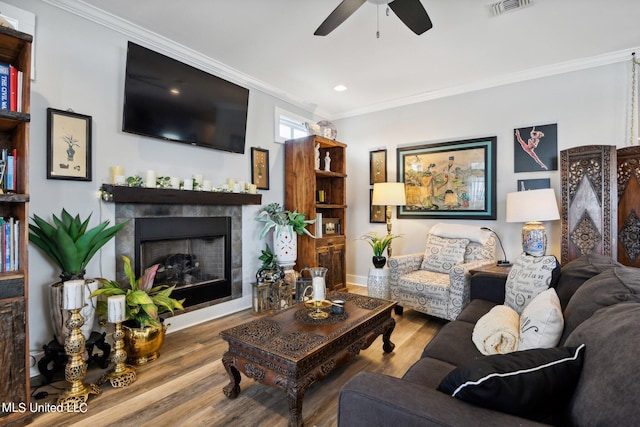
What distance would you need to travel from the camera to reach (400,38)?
2.83 m

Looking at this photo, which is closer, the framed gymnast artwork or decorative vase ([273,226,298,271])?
the framed gymnast artwork

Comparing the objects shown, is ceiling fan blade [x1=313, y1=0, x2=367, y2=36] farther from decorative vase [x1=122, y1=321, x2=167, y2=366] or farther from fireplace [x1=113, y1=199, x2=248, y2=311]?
decorative vase [x1=122, y1=321, x2=167, y2=366]

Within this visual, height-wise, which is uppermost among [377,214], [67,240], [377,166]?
[377,166]

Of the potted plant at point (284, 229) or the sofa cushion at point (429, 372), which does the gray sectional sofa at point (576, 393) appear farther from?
the potted plant at point (284, 229)

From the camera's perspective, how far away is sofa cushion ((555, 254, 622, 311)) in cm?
163

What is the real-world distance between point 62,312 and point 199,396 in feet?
3.73

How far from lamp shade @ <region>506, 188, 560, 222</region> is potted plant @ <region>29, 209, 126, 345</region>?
11.8 feet

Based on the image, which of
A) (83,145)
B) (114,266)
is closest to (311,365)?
(114,266)

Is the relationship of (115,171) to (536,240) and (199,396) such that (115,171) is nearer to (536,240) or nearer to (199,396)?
(199,396)

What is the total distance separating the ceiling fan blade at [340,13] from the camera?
6.53 ft

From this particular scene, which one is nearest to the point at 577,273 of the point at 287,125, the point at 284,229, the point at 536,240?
the point at 536,240

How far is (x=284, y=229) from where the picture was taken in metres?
3.66

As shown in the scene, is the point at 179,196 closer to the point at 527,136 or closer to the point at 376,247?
the point at 376,247

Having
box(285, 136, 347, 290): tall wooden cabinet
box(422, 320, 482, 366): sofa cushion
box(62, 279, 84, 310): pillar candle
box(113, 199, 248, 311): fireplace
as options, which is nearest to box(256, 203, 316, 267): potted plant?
box(285, 136, 347, 290): tall wooden cabinet
